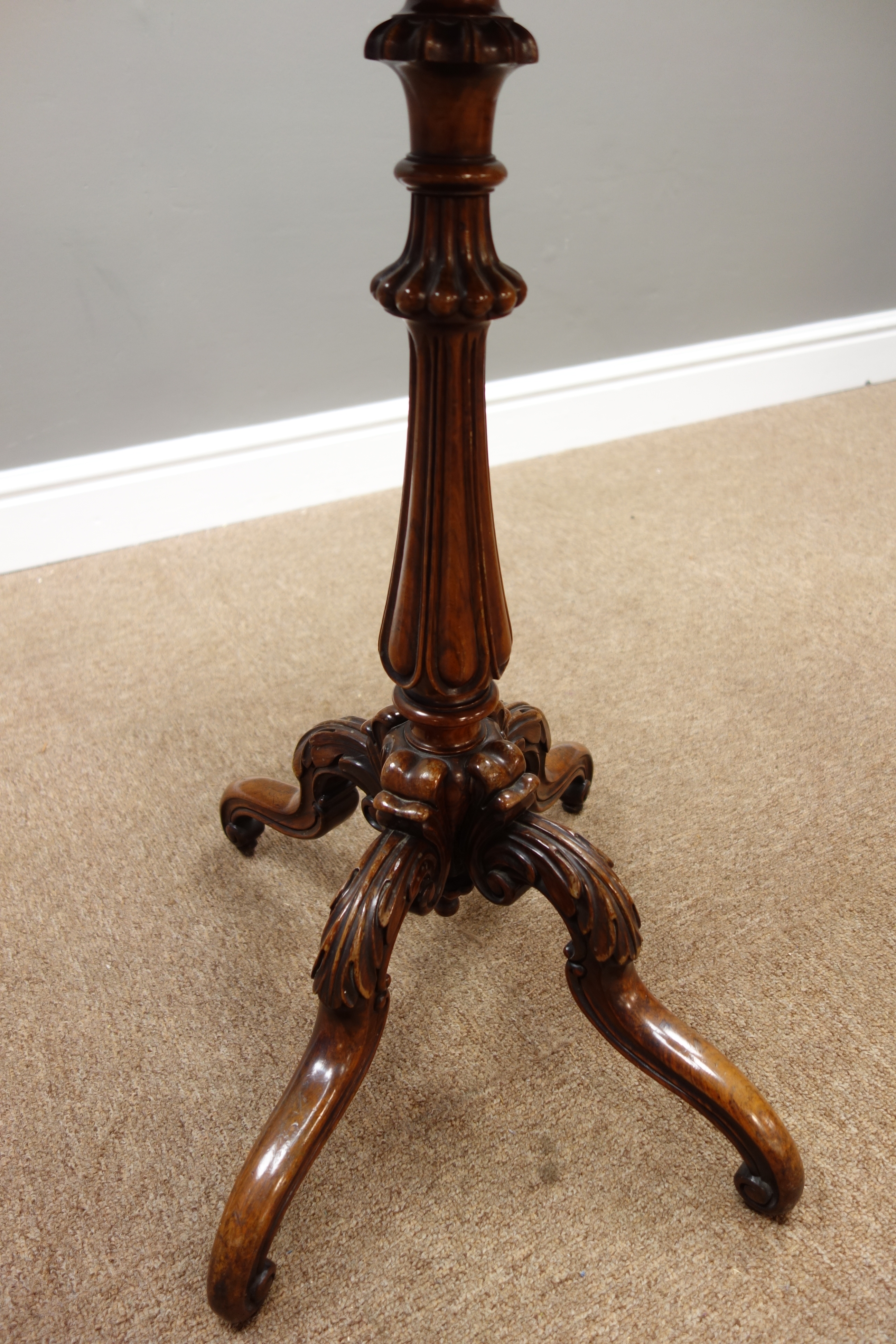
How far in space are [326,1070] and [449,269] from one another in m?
0.48

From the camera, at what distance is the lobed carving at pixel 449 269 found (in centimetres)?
56

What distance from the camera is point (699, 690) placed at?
3.78 feet

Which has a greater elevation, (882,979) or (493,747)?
(493,747)

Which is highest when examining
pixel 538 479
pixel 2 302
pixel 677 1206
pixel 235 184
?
pixel 235 184

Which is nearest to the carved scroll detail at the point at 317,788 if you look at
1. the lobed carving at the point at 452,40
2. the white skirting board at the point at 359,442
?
the lobed carving at the point at 452,40

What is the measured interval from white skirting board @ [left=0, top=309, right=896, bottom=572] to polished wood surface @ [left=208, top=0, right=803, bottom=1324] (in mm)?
766

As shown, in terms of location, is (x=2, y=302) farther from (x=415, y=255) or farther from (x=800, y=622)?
(x=800, y=622)

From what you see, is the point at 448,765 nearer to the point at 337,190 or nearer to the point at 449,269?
the point at 449,269

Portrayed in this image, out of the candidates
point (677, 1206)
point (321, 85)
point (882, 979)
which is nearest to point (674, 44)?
point (321, 85)

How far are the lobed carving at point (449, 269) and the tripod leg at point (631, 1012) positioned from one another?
13.3 inches

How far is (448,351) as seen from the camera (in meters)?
0.58

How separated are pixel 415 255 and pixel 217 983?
569 millimetres

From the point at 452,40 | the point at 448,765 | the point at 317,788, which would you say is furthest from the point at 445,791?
the point at 452,40

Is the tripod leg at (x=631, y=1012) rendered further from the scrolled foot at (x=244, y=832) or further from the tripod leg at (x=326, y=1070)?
the scrolled foot at (x=244, y=832)
